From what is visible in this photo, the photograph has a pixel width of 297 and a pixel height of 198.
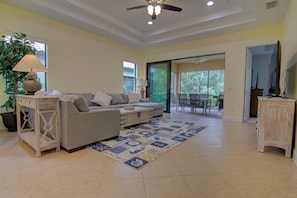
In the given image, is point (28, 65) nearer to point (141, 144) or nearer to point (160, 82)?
point (141, 144)

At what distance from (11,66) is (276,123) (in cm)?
517

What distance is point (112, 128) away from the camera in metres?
2.95

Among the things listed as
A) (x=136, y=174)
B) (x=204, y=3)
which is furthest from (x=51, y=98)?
(x=204, y=3)

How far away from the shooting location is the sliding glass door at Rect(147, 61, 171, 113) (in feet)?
22.2

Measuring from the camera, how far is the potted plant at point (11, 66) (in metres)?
3.15

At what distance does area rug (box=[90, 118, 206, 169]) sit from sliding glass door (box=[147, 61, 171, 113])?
3221 mm

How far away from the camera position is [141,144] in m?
2.75

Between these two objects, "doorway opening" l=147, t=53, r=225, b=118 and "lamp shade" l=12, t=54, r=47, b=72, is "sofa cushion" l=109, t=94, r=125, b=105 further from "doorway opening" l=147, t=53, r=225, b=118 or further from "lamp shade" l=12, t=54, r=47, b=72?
"lamp shade" l=12, t=54, r=47, b=72

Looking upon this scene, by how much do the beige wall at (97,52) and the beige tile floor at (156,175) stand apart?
262cm

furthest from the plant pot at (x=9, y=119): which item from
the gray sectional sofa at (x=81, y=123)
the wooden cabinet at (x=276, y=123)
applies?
the wooden cabinet at (x=276, y=123)

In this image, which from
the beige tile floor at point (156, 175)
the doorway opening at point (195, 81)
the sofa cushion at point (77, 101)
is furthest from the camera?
the doorway opening at point (195, 81)

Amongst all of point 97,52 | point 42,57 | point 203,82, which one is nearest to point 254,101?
point 203,82

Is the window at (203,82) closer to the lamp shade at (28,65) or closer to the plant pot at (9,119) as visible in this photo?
the lamp shade at (28,65)

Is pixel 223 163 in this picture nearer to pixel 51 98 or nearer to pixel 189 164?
pixel 189 164
